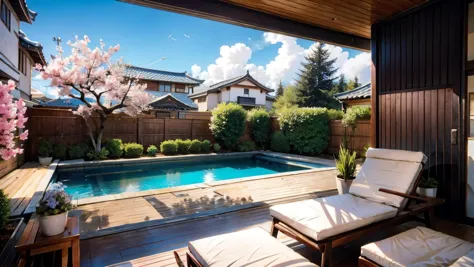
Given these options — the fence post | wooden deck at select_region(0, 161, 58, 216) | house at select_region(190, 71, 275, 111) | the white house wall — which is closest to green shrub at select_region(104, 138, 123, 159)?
wooden deck at select_region(0, 161, 58, 216)

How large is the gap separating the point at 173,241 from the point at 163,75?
21282mm

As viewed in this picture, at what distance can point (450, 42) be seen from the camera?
3.18m

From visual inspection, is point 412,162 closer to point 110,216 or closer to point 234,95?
point 110,216

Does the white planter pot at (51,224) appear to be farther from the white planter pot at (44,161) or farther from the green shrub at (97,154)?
the green shrub at (97,154)

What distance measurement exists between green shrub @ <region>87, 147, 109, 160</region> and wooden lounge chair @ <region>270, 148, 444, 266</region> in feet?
26.0

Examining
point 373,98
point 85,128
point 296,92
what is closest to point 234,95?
point 296,92

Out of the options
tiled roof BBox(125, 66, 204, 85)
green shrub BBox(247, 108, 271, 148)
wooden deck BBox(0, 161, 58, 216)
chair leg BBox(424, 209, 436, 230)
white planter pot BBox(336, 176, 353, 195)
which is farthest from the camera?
tiled roof BBox(125, 66, 204, 85)

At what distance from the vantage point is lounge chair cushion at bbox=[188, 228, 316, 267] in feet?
5.07

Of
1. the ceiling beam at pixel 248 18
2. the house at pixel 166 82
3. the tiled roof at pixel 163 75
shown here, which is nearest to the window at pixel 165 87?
the house at pixel 166 82

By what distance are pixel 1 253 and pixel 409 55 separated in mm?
5252

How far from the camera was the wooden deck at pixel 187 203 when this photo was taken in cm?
302

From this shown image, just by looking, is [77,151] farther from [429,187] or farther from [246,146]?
[429,187]

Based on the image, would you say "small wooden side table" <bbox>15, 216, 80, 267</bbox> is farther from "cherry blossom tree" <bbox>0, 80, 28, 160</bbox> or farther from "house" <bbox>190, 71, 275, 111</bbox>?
"house" <bbox>190, 71, 275, 111</bbox>

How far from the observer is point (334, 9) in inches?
138
